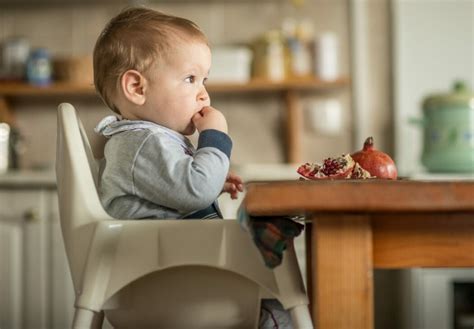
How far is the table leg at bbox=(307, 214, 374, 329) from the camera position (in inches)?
31.6

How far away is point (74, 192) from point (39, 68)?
90.0 inches

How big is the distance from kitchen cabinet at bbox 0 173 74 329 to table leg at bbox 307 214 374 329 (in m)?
2.26

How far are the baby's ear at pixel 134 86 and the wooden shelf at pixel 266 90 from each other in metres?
1.93

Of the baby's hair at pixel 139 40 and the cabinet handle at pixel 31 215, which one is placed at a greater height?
the baby's hair at pixel 139 40

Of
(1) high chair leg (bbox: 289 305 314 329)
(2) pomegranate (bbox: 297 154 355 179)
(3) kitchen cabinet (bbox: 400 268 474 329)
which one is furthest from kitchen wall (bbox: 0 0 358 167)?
(1) high chair leg (bbox: 289 305 314 329)

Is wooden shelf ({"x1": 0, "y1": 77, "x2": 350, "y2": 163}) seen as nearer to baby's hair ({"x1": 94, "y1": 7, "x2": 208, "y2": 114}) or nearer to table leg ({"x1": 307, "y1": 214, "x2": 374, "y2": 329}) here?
baby's hair ({"x1": 94, "y1": 7, "x2": 208, "y2": 114})

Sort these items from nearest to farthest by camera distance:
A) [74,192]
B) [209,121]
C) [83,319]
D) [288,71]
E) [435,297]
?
[83,319], [74,192], [209,121], [435,297], [288,71]

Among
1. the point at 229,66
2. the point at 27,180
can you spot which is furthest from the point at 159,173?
the point at 229,66

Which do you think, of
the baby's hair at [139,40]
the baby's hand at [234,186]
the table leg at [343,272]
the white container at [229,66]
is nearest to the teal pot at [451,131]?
the white container at [229,66]

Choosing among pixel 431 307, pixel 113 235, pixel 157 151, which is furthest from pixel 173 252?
pixel 431 307

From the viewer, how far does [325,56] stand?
336cm

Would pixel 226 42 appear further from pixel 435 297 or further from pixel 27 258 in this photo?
pixel 435 297

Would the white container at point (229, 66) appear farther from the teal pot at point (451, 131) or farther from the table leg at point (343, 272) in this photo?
the table leg at point (343, 272)

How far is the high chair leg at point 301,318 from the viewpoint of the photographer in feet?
3.08
